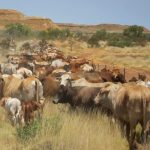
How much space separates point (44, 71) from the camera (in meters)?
23.9

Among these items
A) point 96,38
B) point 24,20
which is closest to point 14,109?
point 96,38

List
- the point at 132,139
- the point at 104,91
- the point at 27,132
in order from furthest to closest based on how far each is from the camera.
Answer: the point at 104,91, the point at 132,139, the point at 27,132

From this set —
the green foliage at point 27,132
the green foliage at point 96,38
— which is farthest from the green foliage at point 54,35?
the green foliage at point 27,132

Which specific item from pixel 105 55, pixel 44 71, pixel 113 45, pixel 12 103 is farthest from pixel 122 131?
pixel 113 45

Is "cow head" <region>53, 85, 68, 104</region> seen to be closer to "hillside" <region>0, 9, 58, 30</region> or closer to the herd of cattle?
the herd of cattle

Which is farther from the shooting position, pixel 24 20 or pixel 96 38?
pixel 24 20

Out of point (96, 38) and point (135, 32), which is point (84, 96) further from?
point (135, 32)

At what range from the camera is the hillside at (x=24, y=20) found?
131 metres

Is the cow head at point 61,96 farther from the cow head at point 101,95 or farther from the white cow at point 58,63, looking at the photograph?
the white cow at point 58,63

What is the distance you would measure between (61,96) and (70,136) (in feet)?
21.8

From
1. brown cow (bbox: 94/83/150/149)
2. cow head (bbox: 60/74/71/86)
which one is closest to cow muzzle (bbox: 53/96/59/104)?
cow head (bbox: 60/74/71/86)

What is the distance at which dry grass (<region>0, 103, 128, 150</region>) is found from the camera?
31.9 ft

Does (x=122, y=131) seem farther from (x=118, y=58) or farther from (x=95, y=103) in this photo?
(x=118, y=58)

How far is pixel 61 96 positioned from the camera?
55.7ft
